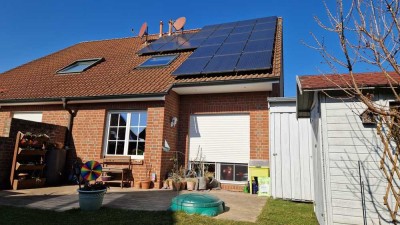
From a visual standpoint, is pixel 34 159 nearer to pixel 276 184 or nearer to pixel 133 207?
pixel 133 207

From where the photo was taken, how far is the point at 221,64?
9836mm

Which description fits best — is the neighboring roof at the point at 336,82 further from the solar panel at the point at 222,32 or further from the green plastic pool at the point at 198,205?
the solar panel at the point at 222,32

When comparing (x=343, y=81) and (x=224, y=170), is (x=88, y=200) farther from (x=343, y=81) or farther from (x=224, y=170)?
(x=343, y=81)

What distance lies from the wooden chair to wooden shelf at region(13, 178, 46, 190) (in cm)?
201

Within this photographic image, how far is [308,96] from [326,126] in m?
1.05

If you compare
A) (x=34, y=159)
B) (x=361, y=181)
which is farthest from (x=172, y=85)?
(x=361, y=181)

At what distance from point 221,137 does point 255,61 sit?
118 inches

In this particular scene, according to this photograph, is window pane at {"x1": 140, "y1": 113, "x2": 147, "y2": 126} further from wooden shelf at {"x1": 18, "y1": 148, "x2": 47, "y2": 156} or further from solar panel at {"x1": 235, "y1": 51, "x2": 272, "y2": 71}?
solar panel at {"x1": 235, "y1": 51, "x2": 272, "y2": 71}

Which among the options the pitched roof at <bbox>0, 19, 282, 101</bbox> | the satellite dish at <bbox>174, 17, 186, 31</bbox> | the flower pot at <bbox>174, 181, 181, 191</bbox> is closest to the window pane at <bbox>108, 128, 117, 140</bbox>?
the pitched roof at <bbox>0, 19, 282, 101</bbox>

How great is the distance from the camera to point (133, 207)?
19.7ft

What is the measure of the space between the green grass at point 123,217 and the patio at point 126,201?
1.15 feet

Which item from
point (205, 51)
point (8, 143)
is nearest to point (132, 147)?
point (8, 143)

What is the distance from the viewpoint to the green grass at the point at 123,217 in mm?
4824

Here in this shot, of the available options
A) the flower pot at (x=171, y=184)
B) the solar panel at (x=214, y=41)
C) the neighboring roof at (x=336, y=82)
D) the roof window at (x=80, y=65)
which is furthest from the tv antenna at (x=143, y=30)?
the neighboring roof at (x=336, y=82)
